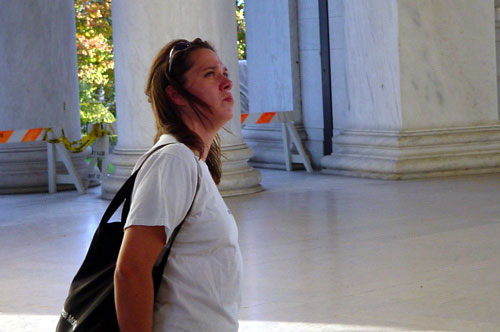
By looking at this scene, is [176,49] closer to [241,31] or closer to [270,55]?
[270,55]

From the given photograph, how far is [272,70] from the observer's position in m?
18.6

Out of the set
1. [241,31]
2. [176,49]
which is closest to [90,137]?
[176,49]

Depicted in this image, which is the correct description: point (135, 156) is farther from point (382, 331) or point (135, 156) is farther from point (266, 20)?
point (382, 331)

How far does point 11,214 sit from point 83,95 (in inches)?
895

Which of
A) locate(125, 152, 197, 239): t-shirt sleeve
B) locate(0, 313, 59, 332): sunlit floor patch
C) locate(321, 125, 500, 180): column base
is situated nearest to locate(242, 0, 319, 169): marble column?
locate(321, 125, 500, 180): column base

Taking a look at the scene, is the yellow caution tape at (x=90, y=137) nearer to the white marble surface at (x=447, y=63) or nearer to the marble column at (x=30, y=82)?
the marble column at (x=30, y=82)

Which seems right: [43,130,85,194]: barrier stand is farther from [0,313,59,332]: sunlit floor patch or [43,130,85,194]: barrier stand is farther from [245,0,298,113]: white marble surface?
[0,313,59,332]: sunlit floor patch

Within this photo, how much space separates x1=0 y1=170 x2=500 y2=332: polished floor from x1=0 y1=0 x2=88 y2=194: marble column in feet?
5.33

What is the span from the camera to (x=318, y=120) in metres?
18.0

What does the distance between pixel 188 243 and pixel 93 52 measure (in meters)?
Result: 31.9

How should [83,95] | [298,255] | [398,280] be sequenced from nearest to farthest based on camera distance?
[398,280]
[298,255]
[83,95]

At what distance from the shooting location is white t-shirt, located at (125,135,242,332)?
10.2 feet

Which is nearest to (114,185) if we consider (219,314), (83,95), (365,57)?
(365,57)

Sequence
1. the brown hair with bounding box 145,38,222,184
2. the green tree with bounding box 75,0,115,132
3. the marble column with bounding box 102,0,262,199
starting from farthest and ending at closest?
the green tree with bounding box 75,0,115,132
the marble column with bounding box 102,0,262,199
the brown hair with bounding box 145,38,222,184
